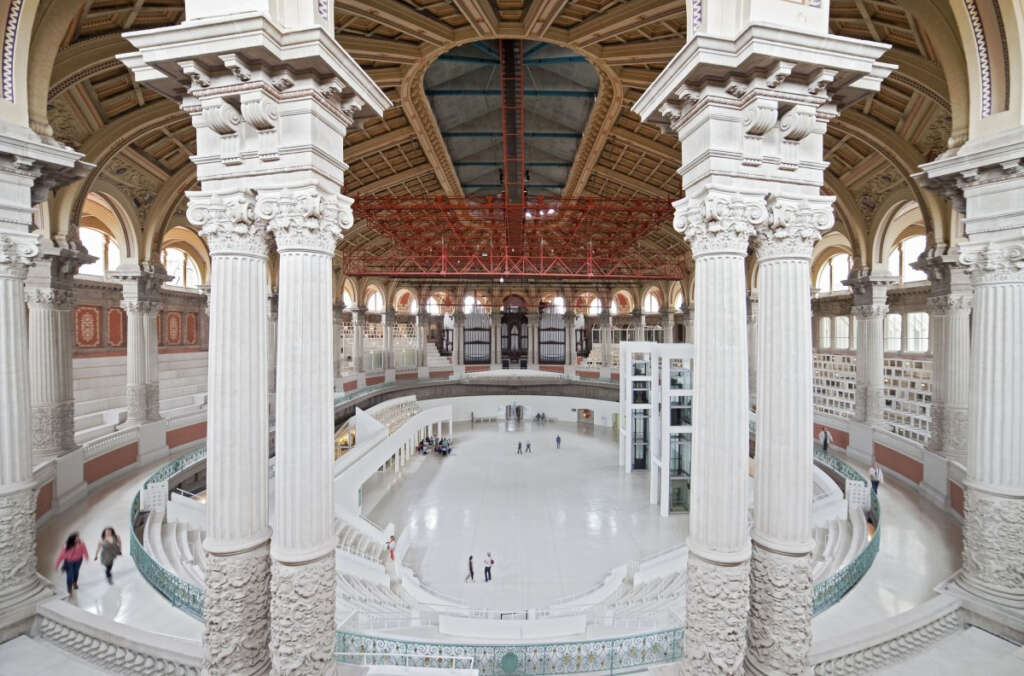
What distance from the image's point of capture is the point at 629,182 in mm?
17531

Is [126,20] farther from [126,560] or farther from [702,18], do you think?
[702,18]

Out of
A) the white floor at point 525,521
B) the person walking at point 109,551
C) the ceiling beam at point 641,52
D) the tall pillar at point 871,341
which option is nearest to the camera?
the person walking at point 109,551

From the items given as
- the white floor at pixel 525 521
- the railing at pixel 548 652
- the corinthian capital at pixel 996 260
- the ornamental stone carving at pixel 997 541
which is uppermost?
the corinthian capital at pixel 996 260

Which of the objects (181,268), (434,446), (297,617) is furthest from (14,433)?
(181,268)

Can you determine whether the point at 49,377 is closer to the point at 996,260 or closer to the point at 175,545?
the point at 175,545

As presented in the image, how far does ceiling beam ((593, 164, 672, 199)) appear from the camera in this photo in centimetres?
1741

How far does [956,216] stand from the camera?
1084 cm

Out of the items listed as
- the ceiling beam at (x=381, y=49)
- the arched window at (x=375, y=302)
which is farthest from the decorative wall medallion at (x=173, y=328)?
the ceiling beam at (x=381, y=49)

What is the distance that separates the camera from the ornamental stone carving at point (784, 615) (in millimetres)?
4301

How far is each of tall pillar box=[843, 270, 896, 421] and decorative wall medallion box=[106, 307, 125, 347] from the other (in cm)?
2452

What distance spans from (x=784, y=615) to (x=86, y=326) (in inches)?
797

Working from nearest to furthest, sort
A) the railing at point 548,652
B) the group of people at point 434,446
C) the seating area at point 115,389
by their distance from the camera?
the railing at point 548,652 < the seating area at point 115,389 < the group of people at point 434,446

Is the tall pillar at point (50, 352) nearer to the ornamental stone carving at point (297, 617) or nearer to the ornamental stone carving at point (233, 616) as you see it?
the ornamental stone carving at point (233, 616)

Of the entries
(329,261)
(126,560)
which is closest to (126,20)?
(329,261)
